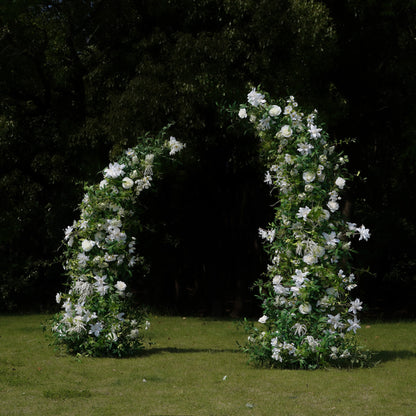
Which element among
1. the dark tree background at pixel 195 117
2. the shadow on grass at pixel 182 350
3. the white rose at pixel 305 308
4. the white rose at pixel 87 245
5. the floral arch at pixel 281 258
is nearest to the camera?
the white rose at pixel 305 308

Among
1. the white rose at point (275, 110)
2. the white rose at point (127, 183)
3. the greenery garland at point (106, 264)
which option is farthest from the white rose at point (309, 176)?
the white rose at point (127, 183)

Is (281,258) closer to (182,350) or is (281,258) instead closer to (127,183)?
(127,183)

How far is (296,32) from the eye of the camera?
1109 cm

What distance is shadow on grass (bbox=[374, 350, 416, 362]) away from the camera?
8971 millimetres

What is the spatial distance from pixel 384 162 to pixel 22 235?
923cm

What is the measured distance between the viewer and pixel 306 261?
25.7 feet

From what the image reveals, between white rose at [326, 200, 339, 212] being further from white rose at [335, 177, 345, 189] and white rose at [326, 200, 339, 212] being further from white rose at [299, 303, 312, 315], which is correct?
white rose at [299, 303, 312, 315]

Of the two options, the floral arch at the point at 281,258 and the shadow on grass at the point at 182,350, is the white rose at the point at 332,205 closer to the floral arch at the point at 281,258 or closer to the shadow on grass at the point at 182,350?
the floral arch at the point at 281,258

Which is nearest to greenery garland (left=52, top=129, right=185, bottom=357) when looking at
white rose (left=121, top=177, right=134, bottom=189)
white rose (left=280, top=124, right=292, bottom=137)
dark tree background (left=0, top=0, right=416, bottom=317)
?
white rose (left=121, top=177, right=134, bottom=189)

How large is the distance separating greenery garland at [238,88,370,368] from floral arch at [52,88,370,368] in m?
0.01

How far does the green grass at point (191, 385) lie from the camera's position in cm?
600

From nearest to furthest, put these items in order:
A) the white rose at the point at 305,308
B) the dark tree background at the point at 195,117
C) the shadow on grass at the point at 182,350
A: the white rose at the point at 305,308 < the shadow on grass at the point at 182,350 < the dark tree background at the point at 195,117

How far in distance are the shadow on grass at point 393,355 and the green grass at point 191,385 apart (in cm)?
Answer: 1

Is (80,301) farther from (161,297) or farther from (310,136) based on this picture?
(161,297)
